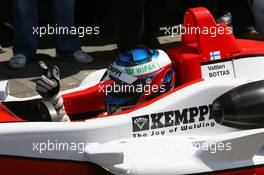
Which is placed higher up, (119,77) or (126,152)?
(119,77)

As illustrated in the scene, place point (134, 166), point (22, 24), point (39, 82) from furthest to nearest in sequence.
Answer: point (22, 24) < point (39, 82) < point (134, 166)

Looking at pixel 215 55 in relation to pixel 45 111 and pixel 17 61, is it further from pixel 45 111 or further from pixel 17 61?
pixel 17 61

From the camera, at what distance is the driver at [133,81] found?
129 inches

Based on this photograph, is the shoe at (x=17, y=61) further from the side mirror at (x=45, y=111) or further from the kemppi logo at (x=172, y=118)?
the kemppi logo at (x=172, y=118)

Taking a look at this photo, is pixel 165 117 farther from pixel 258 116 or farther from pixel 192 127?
pixel 258 116

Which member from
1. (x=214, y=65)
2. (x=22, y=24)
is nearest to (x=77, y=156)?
(x=214, y=65)

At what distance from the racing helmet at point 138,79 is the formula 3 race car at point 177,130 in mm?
101

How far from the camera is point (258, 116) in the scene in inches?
126

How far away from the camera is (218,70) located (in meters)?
3.42

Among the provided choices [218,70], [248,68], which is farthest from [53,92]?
[248,68]

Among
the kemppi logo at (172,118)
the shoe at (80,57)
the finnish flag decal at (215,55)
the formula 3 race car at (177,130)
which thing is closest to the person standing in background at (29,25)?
the shoe at (80,57)

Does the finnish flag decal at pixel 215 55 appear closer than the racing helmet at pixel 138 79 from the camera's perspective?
No

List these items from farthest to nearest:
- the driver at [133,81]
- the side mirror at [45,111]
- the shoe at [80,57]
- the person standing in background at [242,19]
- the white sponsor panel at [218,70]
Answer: the person standing in background at [242,19]
the shoe at [80,57]
the white sponsor panel at [218,70]
the driver at [133,81]
the side mirror at [45,111]

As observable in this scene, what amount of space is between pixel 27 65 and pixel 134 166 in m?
2.76
